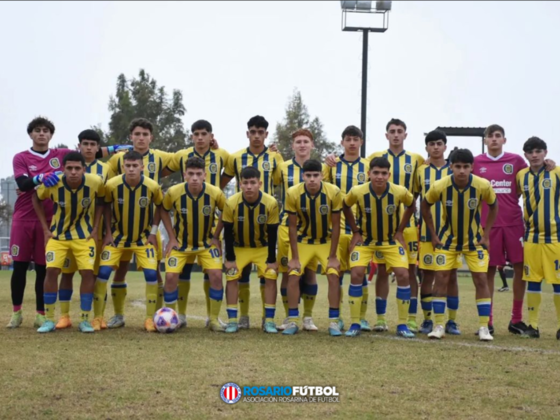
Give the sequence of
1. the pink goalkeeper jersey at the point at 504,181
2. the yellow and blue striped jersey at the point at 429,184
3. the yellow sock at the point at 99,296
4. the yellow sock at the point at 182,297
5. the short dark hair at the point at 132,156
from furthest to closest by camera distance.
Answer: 1. the yellow sock at the point at 182,297
2. the pink goalkeeper jersey at the point at 504,181
3. the yellow and blue striped jersey at the point at 429,184
4. the yellow sock at the point at 99,296
5. the short dark hair at the point at 132,156

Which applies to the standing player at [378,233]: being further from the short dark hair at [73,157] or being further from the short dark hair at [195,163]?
the short dark hair at [73,157]

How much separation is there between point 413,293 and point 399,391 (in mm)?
3625

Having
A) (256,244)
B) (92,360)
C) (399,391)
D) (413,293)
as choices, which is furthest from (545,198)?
(92,360)

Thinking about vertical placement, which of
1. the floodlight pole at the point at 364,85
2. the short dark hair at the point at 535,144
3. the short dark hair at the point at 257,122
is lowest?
the short dark hair at the point at 535,144

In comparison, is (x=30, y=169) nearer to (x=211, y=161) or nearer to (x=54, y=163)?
(x=54, y=163)

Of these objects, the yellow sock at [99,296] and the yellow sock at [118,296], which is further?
the yellow sock at [118,296]

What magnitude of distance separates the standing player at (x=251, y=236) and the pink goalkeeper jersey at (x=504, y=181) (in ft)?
8.50

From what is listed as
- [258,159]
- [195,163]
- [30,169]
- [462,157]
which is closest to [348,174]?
[258,159]

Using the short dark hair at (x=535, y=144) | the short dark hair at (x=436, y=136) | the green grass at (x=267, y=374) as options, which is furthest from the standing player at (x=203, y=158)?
the short dark hair at (x=535, y=144)

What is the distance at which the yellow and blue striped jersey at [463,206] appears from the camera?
7.42 metres

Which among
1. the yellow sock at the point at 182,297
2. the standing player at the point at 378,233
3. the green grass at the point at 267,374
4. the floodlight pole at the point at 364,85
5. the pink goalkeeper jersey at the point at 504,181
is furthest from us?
the floodlight pole at the point at 364,85

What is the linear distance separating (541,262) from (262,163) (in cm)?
351

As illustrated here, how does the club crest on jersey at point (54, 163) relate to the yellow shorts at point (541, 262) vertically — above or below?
above

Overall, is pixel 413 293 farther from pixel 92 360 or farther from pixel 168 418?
pixel 168 418
